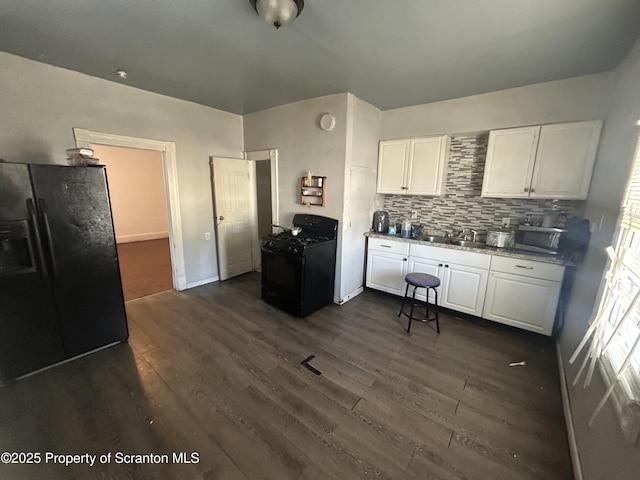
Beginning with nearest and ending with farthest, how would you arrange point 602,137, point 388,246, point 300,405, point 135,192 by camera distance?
point 300,405 < point 602,137 < point 388,246 < point 135,192

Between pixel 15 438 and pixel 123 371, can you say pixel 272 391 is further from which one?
pixel 15 438

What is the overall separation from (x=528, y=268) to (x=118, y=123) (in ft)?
15.8

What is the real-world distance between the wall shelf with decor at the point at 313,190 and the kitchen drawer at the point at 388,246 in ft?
3.04

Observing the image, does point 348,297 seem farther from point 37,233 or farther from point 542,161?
point 37,233

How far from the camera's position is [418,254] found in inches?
130

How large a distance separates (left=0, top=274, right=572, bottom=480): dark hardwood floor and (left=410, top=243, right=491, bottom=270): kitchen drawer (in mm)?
756

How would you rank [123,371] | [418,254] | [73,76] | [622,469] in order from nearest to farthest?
1. [622,469]
2. [123,371]
3. [73,76]
4. [418,254]

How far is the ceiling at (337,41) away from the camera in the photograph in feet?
5.35

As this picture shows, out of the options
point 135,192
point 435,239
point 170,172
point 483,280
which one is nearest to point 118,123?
point 170,172

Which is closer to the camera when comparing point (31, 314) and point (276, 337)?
point (31, 314)

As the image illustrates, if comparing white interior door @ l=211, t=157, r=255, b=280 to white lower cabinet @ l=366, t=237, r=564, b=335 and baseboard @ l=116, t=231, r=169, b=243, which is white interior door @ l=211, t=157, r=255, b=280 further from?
baseboard @ l=116, t=231, r=169, b=243

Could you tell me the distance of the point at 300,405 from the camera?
1.88 metres

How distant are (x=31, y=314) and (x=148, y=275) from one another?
7.93 ft

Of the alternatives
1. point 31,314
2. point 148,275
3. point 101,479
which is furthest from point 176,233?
point 101,479
